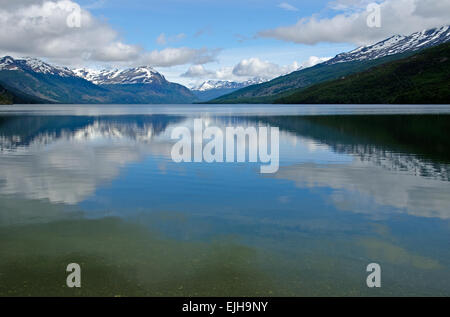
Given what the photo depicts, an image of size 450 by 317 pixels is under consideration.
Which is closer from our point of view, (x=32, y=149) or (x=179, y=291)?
(x=179, y=291)

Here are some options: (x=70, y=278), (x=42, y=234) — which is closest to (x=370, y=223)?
(x=70, y=278)

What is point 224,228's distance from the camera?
70.1 ft

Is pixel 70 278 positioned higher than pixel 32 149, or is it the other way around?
pixel 32 149

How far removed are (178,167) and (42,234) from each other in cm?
2176

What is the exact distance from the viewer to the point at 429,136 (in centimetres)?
6862

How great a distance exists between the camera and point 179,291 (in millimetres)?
14266

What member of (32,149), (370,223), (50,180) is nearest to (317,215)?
(370,223)

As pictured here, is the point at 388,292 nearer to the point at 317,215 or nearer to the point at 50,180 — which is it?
the point at 317,215

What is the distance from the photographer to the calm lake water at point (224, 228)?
1504cm

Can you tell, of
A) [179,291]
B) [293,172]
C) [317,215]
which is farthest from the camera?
[293,172]

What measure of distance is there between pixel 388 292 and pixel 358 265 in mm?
2252

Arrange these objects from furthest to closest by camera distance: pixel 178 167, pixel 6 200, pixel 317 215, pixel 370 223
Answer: pixel 178 167 → pixel 6 200 → pixel 317 215 → pixel 370 223

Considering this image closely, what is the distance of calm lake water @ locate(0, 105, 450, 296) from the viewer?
15039mm

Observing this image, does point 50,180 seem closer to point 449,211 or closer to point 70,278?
point 70,278
